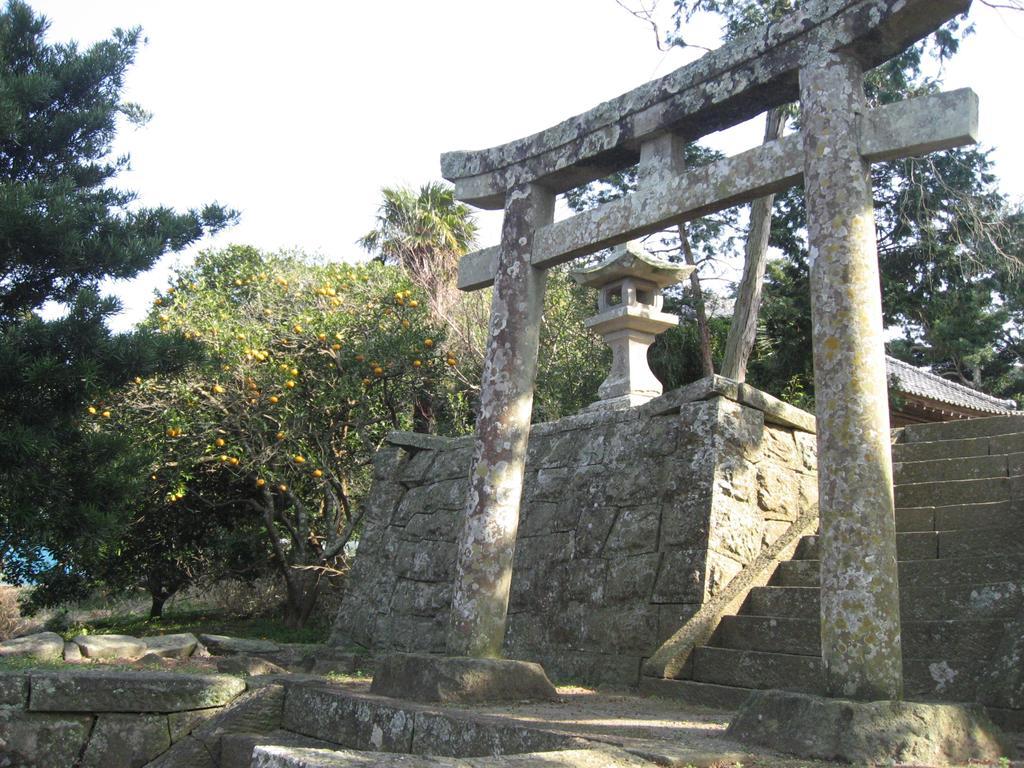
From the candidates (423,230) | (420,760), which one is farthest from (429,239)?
(420,760)

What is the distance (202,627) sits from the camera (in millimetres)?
12445

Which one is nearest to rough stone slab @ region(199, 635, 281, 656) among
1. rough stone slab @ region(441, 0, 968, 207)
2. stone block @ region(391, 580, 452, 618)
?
stone block @ region(391, 580, 452, 618)

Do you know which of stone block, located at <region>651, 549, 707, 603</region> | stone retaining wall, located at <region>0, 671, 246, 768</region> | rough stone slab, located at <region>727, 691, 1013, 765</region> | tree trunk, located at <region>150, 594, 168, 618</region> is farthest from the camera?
tree trunk, located at <region>150, 594, 168, 618</region>

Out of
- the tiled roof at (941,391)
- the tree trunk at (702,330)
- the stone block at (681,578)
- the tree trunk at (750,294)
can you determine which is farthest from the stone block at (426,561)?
the tiled roof at (941,391)

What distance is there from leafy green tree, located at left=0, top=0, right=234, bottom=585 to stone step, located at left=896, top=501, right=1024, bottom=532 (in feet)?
17.8

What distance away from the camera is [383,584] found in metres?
8.44

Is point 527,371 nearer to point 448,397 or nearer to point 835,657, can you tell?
point 835,657

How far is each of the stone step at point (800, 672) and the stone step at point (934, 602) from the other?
0.33 metres

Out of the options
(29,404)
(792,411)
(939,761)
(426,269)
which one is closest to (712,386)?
(792,411)

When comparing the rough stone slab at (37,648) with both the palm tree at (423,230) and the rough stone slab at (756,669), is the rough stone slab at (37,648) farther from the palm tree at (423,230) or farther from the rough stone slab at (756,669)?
the palm tree at (423,230)

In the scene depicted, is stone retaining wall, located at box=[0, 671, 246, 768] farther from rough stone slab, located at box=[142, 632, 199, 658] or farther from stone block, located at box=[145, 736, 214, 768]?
rough stone slab, located at box=[142, 632, 199, 658]

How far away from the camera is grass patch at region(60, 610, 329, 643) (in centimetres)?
1116

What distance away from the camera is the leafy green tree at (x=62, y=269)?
7.00 meters

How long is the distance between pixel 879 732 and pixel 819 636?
1.93m
